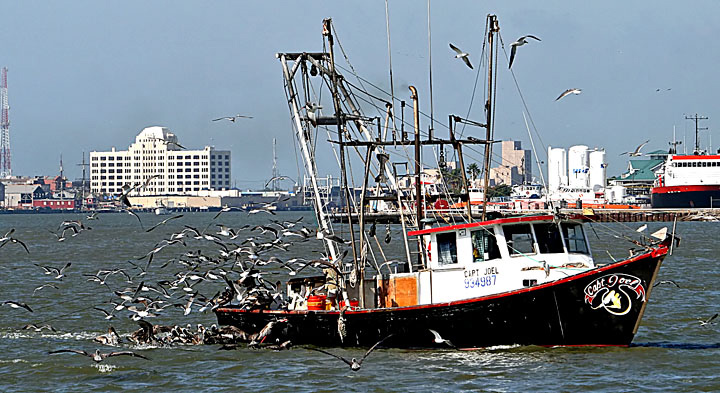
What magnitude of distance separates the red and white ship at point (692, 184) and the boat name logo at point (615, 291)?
123367mm

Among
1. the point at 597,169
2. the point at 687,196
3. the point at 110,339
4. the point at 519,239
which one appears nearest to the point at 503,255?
the point at 519,239

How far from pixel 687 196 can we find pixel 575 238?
12394 centimetres

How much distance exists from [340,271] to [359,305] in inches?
84.1

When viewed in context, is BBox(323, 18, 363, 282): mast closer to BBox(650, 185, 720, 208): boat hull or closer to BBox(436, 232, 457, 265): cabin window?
BBox(436, 232, 457, 265): cabin window

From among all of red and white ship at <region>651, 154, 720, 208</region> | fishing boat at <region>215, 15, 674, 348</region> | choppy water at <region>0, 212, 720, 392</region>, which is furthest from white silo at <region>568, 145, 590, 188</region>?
fishing boat at <region>215, 15, 674, 348</region>

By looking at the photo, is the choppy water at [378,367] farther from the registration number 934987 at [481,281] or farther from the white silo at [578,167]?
the white silo at [578,167]

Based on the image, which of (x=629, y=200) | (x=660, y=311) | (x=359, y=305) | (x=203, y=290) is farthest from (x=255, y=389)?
(x=629, y=200)

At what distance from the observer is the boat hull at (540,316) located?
79.4 feet

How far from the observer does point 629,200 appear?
156375mm

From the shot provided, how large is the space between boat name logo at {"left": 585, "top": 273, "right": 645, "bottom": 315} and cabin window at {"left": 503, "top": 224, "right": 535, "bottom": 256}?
67.7 inches

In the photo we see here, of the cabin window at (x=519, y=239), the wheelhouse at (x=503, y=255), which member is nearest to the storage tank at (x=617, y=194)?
the wheelhouse at (x=503, y=255)

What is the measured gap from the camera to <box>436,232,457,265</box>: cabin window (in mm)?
25891

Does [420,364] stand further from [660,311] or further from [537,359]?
[660,311]

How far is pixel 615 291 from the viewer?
24.3m
